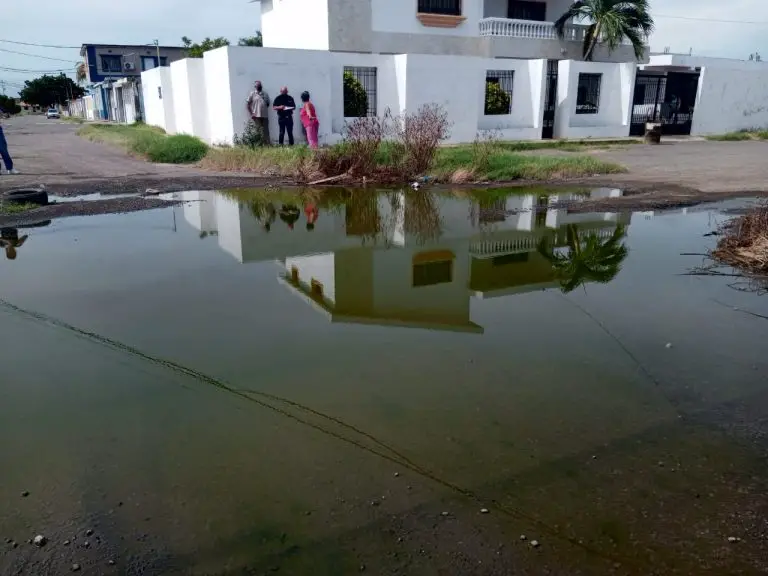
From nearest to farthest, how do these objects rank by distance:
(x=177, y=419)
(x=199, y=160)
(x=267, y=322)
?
(x=177, y=419) < (x=267, y=322) < (x=199, y=160)

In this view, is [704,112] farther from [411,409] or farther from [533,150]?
[411,409]

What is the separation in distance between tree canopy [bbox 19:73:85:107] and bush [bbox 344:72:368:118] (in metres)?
70.0

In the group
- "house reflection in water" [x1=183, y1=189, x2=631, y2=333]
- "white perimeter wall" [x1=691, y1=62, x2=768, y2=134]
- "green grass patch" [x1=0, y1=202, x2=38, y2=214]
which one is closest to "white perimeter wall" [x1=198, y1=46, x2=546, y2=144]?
"house reflection in water" [x1=183, y1=189, x2=631, y2=333]

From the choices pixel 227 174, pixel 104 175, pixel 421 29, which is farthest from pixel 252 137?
pixel 421 29

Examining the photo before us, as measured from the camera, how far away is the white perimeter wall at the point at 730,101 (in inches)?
994

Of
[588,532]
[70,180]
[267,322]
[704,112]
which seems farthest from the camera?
[704,112]

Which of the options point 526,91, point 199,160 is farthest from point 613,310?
point 526,91

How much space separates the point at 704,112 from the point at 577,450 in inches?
1049

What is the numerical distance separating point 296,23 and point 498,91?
7.49 metres

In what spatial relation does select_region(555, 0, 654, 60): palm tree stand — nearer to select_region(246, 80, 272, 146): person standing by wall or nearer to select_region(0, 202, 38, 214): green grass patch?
select_region(246, 80, 272, 146): person standing by wall

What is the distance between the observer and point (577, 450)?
10.9 ft

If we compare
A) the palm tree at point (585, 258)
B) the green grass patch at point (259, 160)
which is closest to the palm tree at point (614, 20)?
the green grass patch at point (259, 160)

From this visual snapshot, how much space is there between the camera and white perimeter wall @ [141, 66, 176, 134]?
23.1 m

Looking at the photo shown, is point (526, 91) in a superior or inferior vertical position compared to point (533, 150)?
superior
